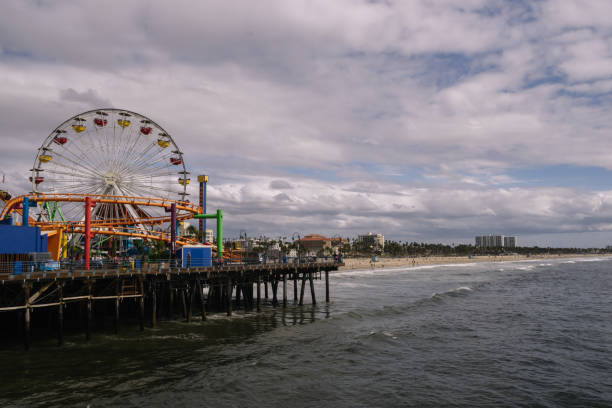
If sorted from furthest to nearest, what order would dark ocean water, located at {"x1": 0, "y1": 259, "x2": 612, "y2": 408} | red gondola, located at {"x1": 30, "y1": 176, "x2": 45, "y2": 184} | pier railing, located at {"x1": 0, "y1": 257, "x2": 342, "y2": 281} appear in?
1. red gondola, located at {"x1": 30, "y1": 176, "x2": 45, "y2": 184}
2. pier railing, located at {"x1": 0, "y1": 257, "x2": 342, "y2": 281}
3. dark ocean water, located at {"x1": 0, "y1": 259, "x2": 612, "y2": 408}

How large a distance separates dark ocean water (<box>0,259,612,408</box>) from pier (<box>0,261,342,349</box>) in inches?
101

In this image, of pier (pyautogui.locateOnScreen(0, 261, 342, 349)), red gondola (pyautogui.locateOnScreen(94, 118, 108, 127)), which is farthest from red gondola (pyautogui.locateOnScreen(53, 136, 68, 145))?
pier (pyautogui.locateOnScreen(0, 261, 342, 349))

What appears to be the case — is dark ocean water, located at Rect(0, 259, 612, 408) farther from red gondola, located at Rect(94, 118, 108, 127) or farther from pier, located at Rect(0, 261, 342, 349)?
red gondola, located at Rect(94, 118, 108, 127)

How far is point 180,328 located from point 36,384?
45.5 feet

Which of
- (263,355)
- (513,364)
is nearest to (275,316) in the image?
(263,355)

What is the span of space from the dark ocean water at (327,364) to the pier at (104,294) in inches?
101

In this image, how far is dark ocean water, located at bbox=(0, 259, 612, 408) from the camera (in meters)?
19.6

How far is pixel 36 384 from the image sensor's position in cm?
2048

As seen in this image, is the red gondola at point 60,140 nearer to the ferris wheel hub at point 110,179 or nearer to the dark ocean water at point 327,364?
the ferris wheel hub at point 110,179

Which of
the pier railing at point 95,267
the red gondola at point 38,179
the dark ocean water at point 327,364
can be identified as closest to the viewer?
the dark ocean water at point 327,364

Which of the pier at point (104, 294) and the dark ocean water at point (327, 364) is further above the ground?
the pier at point (104, 294)

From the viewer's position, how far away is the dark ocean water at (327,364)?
1958 centimetres

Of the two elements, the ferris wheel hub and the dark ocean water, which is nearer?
the dark ocean water

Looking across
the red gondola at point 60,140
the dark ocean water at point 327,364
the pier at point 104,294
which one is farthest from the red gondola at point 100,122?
the dark ocean water at point 327,364
